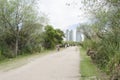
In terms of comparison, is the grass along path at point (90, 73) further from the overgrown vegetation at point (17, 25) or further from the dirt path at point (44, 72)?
the overgrown vegetation at point (17, 25)

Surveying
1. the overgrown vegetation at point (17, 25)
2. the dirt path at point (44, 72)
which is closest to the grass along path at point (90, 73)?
the dirt path at point (44, 72)

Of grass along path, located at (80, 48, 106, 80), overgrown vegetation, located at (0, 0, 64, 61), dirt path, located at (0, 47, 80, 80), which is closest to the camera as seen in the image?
grass along path, located at (80, 48, 106, 80)

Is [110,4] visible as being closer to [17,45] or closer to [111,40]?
[111,40]

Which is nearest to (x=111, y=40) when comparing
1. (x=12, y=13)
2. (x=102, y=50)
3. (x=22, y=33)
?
(x=102, y=50)

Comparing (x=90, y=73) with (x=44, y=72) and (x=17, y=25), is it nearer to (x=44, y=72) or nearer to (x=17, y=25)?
(x=44, y=72)

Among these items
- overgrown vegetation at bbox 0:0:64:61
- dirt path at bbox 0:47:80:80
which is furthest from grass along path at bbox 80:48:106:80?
overgrown vegetation at bbox 0:0:64:61

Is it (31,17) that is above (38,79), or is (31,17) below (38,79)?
above

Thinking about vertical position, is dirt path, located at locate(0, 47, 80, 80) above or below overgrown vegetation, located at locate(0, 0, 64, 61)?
below

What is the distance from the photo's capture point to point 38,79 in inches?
510

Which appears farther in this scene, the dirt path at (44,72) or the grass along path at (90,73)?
the dirt path at (44,72)

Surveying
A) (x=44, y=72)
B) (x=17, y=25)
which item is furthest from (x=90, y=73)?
(x=17, y=25)

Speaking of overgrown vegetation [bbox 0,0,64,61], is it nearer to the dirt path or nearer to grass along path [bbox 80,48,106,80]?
the dirt path

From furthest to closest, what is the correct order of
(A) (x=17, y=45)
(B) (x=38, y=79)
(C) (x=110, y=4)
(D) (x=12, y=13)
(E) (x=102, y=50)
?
(A) (x=17, y=45)
(D) (x=12, y=13)
(E) (x=102, y=50)
(B) (x=38, y=79)
(C) (x=110, y=4)

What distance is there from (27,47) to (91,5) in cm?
2484
